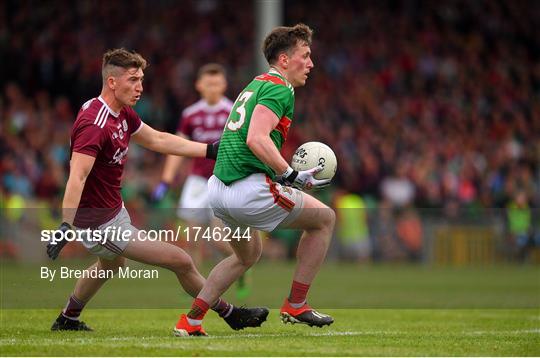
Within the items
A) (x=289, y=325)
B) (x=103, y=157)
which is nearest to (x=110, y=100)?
(x=103, y=157)

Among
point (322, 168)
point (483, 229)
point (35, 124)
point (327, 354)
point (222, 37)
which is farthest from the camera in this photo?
point (222, 37)

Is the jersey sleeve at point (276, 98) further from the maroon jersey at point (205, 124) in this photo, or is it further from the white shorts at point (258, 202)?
the maroon jersey at point (205, 124)

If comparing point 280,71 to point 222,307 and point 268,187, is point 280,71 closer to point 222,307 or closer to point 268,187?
point 268,187

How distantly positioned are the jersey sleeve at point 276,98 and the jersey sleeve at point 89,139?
3.98 ft

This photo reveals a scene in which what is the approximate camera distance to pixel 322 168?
8.55 metres

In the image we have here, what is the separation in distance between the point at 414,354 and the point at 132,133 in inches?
118

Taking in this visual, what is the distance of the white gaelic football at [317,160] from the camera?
338 inches

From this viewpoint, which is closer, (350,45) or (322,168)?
(322,168)

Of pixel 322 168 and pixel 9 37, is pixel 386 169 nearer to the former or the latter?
pixel 9 37

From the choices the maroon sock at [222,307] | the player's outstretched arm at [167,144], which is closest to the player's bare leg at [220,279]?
the maroon sock at [222,307]

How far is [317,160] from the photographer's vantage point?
28.3ft

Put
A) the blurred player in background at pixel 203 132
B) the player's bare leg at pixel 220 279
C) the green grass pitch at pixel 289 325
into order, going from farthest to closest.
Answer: the blurred player in background at pixel 203 132
the player's bare leg at pixel 220 279
the green grass pitch at pixel 289 325

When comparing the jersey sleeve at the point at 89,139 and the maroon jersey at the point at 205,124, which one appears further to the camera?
the maroon jersey at the point at 205,124

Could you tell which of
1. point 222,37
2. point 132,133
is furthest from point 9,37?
point 132,133
